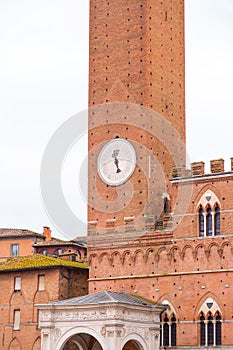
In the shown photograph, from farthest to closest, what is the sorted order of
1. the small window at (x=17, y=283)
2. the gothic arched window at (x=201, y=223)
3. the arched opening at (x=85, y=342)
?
the small window at (x=17, y=283) < the arched opening at (x=85, y=342) < the gothic arched window at (x=201, y=223)

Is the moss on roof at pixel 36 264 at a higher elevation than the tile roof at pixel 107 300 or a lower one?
higher

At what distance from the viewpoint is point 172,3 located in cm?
4644

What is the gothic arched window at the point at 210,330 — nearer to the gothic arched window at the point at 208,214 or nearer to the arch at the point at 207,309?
the arch at the point at 207,309

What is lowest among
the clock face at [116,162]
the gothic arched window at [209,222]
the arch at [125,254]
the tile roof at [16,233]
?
the arch at [125,254]

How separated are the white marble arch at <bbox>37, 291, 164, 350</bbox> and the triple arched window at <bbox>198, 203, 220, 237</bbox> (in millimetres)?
3994

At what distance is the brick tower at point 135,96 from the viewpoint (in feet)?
141

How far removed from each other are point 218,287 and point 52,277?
29.6 ft

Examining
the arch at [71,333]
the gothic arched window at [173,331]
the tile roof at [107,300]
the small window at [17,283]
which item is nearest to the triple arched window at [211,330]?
the gothic arched window at [173,331]

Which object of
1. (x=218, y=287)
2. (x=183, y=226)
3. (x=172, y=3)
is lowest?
(x=218, y=287)

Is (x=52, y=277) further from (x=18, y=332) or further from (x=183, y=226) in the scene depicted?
(x=183, y=226)

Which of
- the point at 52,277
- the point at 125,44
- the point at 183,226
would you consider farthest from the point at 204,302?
the point at 125,44

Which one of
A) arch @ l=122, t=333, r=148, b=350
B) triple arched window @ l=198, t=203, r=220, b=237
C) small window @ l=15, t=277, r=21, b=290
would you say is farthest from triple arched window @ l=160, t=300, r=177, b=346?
small window @ l=15, t=277, r=21, b=290

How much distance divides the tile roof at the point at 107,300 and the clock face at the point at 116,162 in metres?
6.29

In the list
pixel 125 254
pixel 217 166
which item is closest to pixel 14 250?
pixel 125 254
